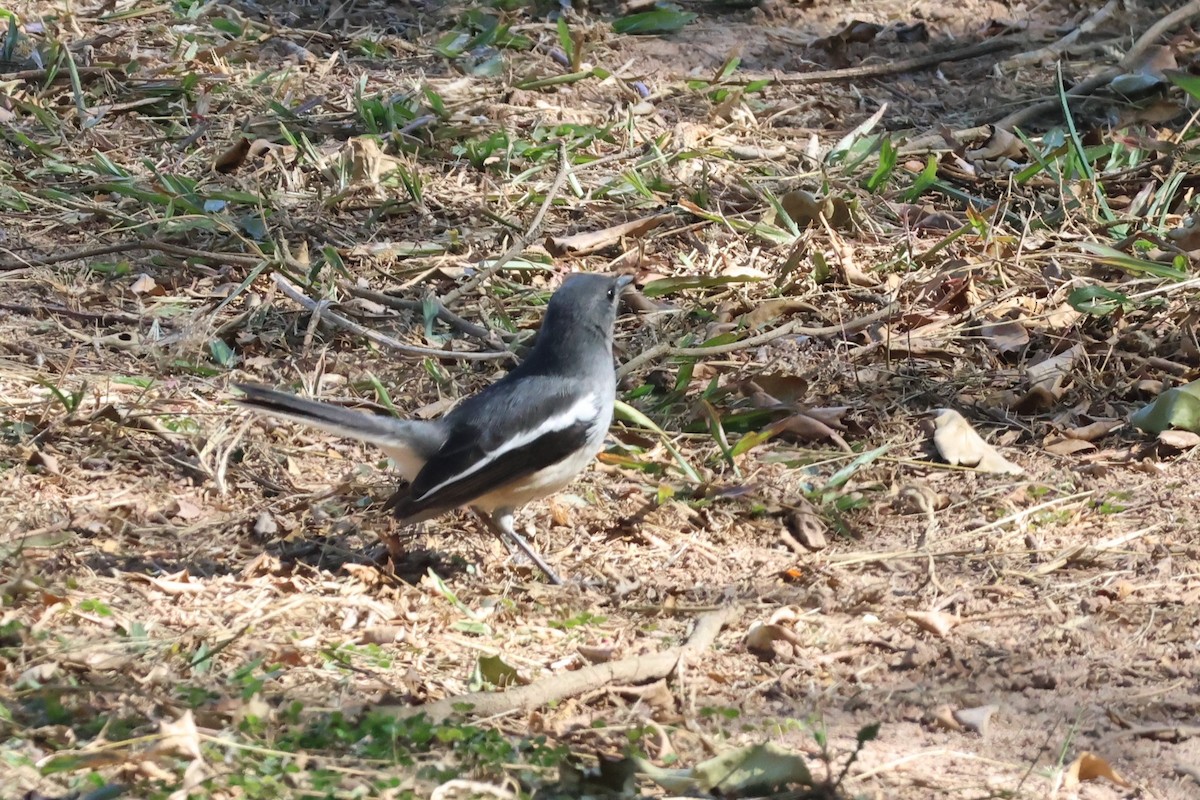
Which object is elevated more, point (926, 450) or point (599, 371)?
point (599, 371)

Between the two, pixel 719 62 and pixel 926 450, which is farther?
pixel 719 62

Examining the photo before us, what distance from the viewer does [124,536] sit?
4816 mm

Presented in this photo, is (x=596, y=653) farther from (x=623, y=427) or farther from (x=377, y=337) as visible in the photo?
(x=377, y=337)

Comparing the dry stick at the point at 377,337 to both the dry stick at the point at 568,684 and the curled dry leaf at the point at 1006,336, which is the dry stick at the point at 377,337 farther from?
the curled dry leaf at the point at 1006,336

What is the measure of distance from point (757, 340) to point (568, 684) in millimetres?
→ 2461

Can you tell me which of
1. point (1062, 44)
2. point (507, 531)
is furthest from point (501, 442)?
point (1062, 44)

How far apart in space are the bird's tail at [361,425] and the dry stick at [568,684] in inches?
47.0

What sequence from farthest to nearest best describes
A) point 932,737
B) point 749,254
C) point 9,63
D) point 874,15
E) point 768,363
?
point 874,15
point 9,63
point 749,254
point 768,363
point 932,737

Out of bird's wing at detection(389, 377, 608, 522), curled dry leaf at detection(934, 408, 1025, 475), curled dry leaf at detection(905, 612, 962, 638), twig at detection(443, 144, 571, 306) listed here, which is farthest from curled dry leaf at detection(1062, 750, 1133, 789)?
twig at detection(443, 144, 571, 306)

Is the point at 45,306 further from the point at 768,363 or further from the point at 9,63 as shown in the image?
the point at 768,363

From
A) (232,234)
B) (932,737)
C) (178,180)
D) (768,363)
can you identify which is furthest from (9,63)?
(932,737)

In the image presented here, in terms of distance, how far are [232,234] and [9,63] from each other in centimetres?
254

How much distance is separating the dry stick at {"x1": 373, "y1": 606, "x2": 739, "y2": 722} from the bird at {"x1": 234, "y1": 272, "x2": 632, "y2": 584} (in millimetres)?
814

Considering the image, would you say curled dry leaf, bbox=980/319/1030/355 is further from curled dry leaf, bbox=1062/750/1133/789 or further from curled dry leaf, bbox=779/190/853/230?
curled dry leaf, bbox=1062/750/1133/789
